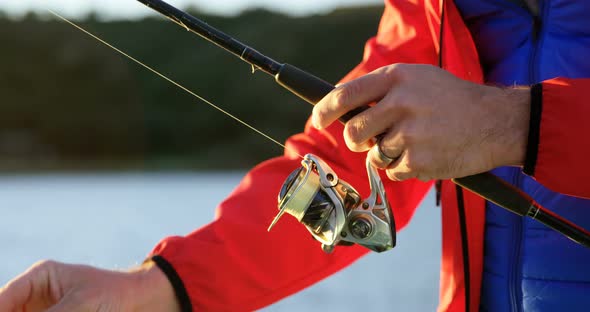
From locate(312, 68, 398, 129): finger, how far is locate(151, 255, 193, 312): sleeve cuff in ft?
1.50

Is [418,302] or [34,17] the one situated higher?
[418,302]

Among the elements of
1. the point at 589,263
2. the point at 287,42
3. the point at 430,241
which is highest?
the point at 589,263

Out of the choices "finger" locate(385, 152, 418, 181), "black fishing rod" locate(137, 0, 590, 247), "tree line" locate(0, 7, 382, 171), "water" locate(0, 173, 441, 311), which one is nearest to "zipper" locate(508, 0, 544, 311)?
"black fishing rod" locate(137, 0, 590, 247)

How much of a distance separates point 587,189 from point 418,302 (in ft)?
15.6

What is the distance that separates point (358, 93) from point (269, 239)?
0.46m

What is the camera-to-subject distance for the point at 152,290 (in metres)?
1.35

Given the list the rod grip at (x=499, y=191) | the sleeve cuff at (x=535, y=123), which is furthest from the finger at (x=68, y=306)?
the sleeve cuff at (x=535, y=123)

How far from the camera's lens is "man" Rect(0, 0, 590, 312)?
41.5 inches

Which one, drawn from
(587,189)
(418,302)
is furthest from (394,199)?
(418,302)

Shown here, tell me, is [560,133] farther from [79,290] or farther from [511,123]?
[79,290]

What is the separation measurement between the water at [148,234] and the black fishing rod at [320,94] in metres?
0.77

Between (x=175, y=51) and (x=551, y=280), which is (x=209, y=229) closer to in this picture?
(x=551, y=280)

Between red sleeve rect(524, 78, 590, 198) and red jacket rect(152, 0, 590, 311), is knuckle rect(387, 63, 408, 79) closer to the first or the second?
red sleeve rect(524, 78, 590, 198)

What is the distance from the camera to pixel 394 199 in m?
1.51
